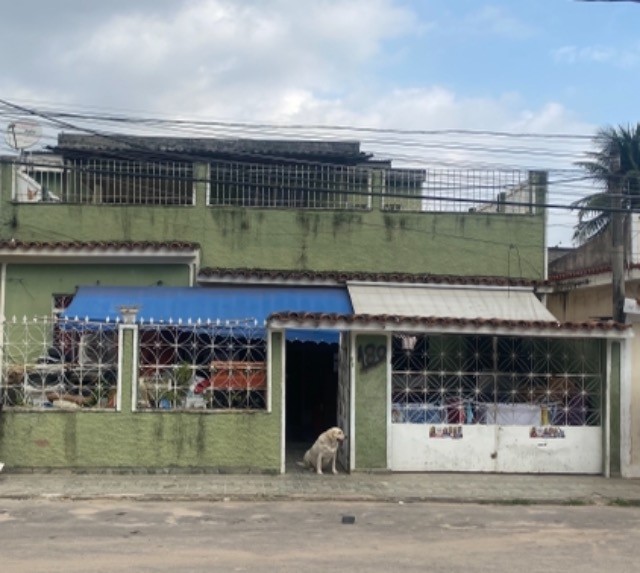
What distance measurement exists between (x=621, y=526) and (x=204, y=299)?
8313mm

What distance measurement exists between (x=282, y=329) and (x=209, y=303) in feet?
8.18

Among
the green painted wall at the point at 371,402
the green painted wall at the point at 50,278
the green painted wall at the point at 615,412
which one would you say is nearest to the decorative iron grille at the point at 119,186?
the green painted wall at the point at 50,278

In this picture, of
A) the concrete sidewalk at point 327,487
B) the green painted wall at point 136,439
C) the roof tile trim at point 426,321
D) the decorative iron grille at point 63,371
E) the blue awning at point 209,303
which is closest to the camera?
the concrete sidewalk at point 327,487

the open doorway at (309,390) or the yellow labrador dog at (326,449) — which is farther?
the open doorway at (309,390)

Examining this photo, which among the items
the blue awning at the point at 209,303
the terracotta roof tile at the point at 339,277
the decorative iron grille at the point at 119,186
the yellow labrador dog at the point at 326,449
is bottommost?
the yellow labrador dog at the point at 326,449

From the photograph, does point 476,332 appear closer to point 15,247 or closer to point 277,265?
point 277,265

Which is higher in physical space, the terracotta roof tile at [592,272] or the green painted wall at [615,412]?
the terracotta roof tile at [592,272]

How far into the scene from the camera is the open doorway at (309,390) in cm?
1695

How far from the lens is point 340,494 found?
11680mm

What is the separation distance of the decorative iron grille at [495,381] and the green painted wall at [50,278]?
5.28 m

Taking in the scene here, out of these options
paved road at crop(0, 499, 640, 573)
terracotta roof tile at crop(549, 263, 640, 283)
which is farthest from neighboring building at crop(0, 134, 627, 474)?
paved road at crop(0, 499, 640, 573)

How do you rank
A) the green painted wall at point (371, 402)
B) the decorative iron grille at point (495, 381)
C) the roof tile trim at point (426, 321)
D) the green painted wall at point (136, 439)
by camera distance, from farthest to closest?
the decorative iron grille at point (495, 381)
the green painted wall at point (371, 402)
the roof tile trim at point (426, 321)
the green painted wall at point (136, 439)

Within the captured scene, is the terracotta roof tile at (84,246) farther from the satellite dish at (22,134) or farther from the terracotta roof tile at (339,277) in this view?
the satellite dish at (22,134)

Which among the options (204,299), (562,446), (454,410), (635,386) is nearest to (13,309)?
(204,299)
